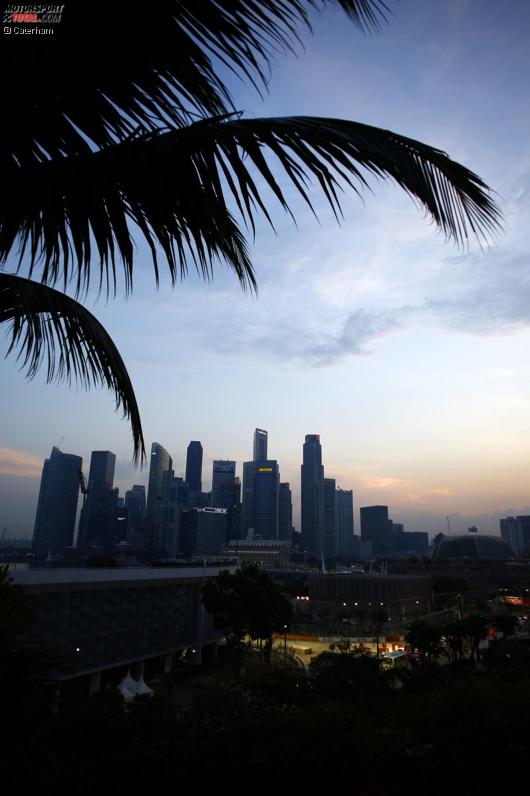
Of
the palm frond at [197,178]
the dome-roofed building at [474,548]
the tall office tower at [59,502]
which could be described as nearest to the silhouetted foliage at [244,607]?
the palm frond at [197,178]

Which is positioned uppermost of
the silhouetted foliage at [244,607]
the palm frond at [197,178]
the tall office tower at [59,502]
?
the tall office tower at [59,502]

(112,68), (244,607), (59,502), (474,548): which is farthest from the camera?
(59,502)

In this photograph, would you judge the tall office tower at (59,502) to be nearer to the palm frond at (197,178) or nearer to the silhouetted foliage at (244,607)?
the silhouetted foliage at (244,607)

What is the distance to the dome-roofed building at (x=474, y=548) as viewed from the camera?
485ft

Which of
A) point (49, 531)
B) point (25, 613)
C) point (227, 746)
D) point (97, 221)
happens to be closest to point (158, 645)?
point (227, 746)

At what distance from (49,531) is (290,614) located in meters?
164

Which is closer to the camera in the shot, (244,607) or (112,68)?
(112,68)

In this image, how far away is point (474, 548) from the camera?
149 m

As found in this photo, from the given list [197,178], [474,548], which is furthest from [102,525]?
[197,178]

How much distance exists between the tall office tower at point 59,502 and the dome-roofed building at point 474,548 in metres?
121

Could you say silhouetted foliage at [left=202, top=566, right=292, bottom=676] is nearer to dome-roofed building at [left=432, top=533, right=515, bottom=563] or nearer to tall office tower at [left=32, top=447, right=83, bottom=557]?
dome-roofed building at [left=432, top=533, right=515, bottom=563]

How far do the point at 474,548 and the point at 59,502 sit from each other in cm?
13910

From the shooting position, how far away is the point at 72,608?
82.2ft

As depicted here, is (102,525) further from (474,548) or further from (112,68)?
(112,68)
